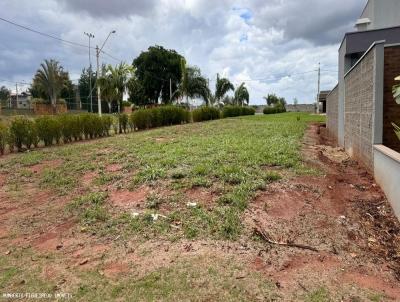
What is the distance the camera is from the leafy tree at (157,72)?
51013 millimetres

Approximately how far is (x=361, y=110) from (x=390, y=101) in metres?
1.43

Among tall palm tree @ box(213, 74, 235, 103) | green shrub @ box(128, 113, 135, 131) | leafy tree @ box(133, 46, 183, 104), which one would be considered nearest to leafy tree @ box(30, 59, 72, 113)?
leafy tree @ box(133, 46, 183, 104)

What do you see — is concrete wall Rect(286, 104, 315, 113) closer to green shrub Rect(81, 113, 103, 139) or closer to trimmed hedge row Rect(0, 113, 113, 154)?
green shrub Rect(81, 113, 103, 139)

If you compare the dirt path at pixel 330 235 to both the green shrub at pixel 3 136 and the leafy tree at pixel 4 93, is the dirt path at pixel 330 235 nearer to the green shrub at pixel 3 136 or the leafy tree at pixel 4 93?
the green shrub at pixel 3 136

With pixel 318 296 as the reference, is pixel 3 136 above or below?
above

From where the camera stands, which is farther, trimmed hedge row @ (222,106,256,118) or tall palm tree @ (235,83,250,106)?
tall palm tree @ (235,83,250,106)

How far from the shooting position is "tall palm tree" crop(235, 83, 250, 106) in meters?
58.9

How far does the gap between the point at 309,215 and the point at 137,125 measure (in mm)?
→ 16357

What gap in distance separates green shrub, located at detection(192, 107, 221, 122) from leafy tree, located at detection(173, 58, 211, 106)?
7222mm

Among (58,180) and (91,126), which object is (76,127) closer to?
(91,126)

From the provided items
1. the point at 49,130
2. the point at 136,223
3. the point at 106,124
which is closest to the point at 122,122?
the point at 106,124

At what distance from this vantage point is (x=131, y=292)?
2.82 m

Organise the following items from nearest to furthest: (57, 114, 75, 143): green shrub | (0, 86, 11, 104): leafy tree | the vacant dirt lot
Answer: the vacant dirt lot < (57, 114, 75, 143): green shrub < (0, 86, 11, 104): leafy tree

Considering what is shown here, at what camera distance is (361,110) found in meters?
7.69
